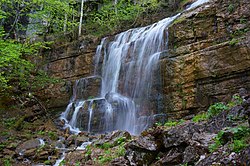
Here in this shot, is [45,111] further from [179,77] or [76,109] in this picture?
[179,77]

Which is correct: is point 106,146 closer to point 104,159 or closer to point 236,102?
point 104,159

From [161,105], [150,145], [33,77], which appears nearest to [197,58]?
[161,105]

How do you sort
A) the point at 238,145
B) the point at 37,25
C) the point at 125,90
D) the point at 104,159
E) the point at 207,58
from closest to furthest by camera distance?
the point at 238,145 < the point at 104,159 < the point at 207,58 < the point at 125,90 < the point at 37,25

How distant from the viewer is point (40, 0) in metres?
11.1

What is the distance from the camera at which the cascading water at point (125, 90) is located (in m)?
12.4

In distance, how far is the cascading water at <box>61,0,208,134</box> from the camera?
40.8 feet

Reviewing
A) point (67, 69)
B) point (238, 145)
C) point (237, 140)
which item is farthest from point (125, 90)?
point (238, 145)

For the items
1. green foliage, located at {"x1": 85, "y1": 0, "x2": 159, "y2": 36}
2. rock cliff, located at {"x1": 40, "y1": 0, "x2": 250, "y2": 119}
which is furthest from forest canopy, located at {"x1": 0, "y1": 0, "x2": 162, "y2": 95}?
rock cliff, located at {"x1": 40, "y1": 0, "x2": 250, "y2": 119}

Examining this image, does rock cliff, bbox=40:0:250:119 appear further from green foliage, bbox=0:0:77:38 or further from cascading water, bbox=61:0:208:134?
green foliage, bbox=0:0:77:38

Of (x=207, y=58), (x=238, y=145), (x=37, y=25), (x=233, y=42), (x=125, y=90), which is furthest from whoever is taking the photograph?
(x=37, y=25)

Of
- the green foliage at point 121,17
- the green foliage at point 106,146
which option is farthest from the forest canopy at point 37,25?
the green foliage at point 106,146

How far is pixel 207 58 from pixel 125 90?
459 cm

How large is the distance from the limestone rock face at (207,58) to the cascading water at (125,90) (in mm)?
988

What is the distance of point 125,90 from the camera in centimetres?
1380
